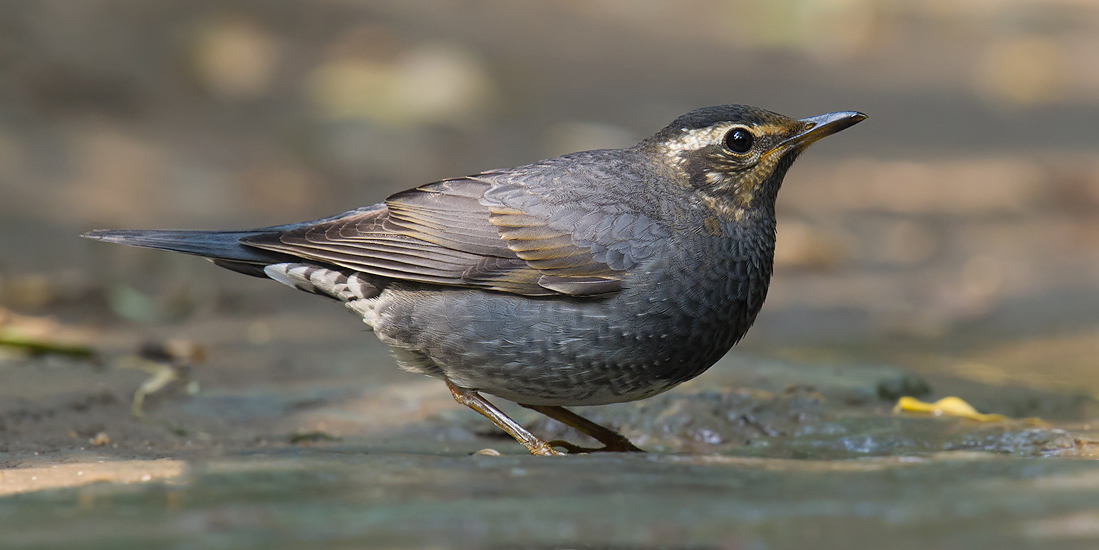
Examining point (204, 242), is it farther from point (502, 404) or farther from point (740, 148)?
point (740, 148)

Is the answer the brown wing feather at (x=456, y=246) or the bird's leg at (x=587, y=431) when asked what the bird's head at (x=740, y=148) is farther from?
the bird's leg at (x=587, y=431)

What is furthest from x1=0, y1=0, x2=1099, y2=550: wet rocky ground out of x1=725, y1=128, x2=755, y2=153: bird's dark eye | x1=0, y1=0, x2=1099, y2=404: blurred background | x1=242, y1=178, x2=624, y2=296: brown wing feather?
x1=725, y1=128, x2=755, y2=153: bird's dark eye

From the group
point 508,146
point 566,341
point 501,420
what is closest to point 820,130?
point 566,341

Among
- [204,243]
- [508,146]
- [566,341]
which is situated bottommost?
[566,341]

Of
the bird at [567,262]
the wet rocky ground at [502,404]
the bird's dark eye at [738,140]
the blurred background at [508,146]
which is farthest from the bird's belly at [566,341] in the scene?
the blurred background at [508,146]

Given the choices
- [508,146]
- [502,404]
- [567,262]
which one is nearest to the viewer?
[567,262]

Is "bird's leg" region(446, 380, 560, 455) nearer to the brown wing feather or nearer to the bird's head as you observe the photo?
the brown wing feather
